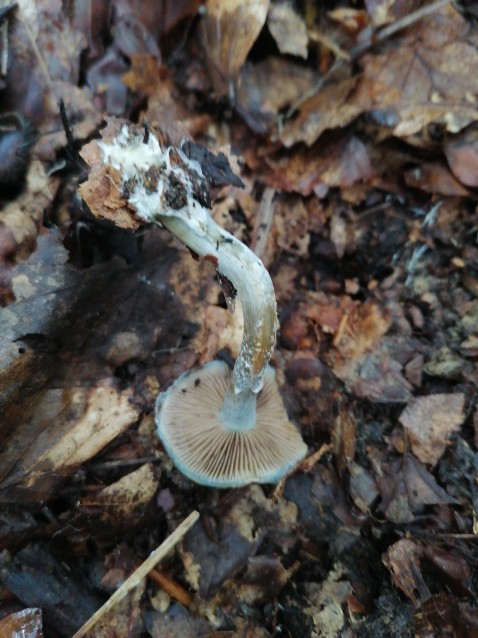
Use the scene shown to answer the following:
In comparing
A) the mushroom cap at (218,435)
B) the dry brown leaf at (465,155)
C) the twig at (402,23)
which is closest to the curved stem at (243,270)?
the mushroom cap at (218,435)

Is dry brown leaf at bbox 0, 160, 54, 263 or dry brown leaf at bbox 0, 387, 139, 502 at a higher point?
dry brown leaf at bbox 0, 160, 54, 263

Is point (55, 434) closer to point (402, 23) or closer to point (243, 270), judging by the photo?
point (243, 270)

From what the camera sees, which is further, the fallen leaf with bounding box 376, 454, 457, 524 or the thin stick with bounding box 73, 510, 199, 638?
the fallen leaf with bounding box 376, 454, 457, 524

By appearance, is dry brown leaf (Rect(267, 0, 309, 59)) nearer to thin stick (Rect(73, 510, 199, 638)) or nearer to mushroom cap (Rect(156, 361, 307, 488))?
mushroom cap (Rect(156, 361, 307, 488))

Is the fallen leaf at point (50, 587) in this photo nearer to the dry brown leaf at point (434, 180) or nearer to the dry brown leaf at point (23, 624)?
the dry brown leaf at point (23, 624)

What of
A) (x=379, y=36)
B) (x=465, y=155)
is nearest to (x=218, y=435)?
(x=465, y=155)

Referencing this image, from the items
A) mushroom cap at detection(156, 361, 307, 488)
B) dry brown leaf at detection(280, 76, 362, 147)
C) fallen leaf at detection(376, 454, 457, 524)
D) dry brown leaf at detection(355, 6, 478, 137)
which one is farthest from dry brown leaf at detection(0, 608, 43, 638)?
dry brown leaf at detection(355, 6, 478, 137)
